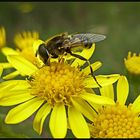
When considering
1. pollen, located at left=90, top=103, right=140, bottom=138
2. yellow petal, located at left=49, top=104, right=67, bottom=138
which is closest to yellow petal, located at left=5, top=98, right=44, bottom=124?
yellow petal, located at left=49, top=104, right=67, bottom=138

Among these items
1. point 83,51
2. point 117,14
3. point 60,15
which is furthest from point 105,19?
point 83,51

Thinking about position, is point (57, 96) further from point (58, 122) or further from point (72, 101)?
point (58, 122)

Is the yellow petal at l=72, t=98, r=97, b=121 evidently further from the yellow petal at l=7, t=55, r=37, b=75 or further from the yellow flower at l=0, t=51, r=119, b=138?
the yellow petal at l=7, t=55, r=37, b=75

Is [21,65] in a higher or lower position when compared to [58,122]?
higher

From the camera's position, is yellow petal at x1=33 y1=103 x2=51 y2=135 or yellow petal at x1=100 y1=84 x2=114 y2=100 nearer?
yellow petal at x1=33 y1=103 x2=51 y2=135

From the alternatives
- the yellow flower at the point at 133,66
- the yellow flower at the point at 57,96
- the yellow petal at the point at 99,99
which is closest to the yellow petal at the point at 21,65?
the yellow flower at the point at 57,96

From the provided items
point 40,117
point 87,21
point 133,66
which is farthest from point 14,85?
point 87,21
